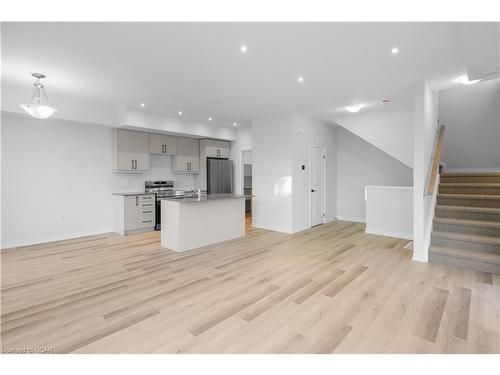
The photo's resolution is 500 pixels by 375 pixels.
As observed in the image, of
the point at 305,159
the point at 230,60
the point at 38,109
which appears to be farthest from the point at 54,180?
the point at 305,159

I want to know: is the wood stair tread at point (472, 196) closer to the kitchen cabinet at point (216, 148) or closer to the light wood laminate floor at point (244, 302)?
the light wood laminate floor at point (244, 302)

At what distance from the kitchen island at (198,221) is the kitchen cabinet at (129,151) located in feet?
6.08

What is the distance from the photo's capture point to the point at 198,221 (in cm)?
463

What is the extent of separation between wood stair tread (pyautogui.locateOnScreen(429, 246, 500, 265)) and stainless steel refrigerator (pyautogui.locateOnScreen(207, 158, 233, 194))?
5298 mm

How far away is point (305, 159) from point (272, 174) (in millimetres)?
897

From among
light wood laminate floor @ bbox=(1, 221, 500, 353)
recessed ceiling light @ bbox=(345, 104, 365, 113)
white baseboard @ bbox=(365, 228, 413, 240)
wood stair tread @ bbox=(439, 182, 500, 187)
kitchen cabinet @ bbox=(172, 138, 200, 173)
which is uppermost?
recessed ceiling light @ bbox=(345, 104, 365, 113)

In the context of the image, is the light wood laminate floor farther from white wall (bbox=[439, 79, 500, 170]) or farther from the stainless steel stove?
white wall (bbox=[439, 79, 500, 170])

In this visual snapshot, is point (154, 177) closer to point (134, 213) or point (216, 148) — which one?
point (134, 213)

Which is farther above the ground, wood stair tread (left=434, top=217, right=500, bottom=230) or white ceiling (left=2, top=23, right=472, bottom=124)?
white ceiling (left=2, top=23, right=472, bottom=124)

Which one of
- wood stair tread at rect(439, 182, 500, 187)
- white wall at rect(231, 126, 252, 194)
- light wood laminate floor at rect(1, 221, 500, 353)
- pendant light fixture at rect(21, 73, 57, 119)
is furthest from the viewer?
white wall at rect(231, 126, 252, 194)

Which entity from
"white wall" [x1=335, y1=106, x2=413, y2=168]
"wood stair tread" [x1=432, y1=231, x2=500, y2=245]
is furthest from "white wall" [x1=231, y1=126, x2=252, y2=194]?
"wood stair tread" [x1=432, y1=231, x2=500, y2=245]

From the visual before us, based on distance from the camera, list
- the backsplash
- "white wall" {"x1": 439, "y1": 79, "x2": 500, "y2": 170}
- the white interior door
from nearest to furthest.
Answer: "white wall" {"x1": 439, "y1": 79, "x2": 500, "y2": 170}, the backsplash, the white interior door

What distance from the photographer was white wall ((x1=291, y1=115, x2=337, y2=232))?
5.79 meters
